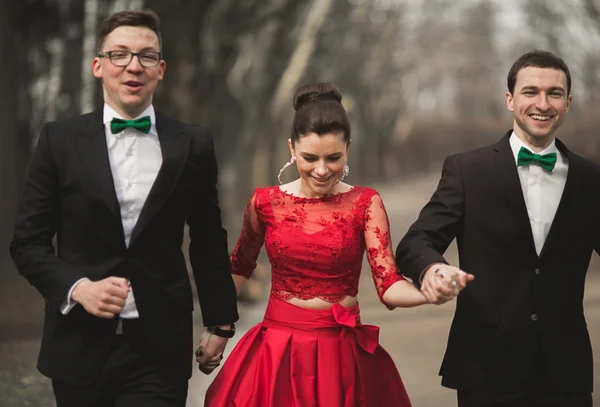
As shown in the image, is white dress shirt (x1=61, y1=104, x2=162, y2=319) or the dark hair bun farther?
the dark hair bun

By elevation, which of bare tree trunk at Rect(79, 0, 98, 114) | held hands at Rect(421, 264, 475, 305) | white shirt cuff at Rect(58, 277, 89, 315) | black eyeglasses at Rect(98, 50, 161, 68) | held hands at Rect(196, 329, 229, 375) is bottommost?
held hands at Rect(196, 329, 229, 375)

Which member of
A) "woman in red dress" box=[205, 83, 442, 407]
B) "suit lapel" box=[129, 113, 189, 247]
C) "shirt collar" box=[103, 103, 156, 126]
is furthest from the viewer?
"woman in red dress" box=[205, 83, 442, 407]

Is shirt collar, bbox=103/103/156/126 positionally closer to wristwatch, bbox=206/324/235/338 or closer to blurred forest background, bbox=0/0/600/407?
wristwatch, bbox=206/324/235/338

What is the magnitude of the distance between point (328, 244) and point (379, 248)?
241mm

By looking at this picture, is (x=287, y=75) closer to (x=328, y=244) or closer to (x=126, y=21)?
(x=328, y=244)

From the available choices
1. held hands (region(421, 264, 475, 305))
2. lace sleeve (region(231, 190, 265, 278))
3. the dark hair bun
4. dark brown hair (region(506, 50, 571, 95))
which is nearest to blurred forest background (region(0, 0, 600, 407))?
lace sleeve (region(231, 190, 265, 278))

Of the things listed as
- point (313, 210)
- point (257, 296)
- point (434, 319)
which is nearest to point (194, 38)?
point (257, 296)

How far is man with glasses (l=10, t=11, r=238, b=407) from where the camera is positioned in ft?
12.5

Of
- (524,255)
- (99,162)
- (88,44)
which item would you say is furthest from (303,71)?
(99,162)

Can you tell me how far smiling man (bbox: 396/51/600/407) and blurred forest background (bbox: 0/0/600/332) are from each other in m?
8.57

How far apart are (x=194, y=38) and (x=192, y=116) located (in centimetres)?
145

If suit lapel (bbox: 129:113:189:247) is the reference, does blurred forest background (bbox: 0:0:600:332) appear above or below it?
above

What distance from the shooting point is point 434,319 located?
1185 cm

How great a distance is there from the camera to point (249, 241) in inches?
187
